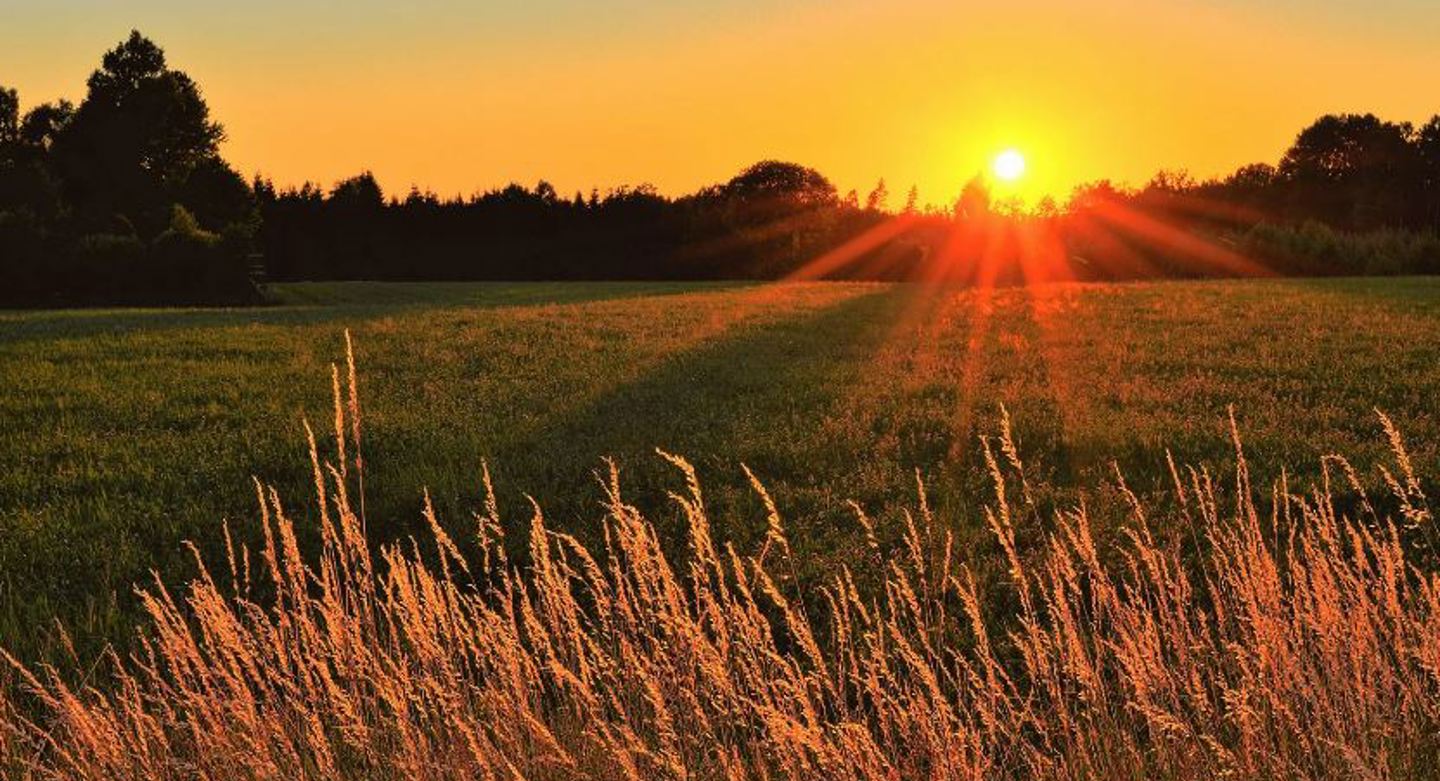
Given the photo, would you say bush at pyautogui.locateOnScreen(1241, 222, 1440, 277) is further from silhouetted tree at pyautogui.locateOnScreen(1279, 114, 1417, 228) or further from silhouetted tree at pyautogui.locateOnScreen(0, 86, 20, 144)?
silhouetted tree at pyautogui.locateOnScreen(0, 86, 20, 144)

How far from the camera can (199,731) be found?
4.20 metres

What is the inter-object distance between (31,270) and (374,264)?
3197cm

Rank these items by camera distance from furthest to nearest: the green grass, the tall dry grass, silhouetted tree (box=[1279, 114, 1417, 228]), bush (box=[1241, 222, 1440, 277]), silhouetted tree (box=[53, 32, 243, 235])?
silhouetted tree (box=[1279, 114, 1417, 228]) → silhouetted tree (box=[53, 32, 243, 235]) → bush (box=[1241, 222, 1440, 277]) → the green grass → the tall dry grass

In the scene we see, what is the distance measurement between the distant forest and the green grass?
76.0 feet

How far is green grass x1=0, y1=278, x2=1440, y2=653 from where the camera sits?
7.68m

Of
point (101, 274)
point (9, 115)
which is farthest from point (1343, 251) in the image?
point (9, 115)

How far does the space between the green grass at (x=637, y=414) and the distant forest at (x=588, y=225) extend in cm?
2318

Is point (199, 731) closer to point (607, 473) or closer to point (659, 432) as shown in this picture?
point (607, 473)

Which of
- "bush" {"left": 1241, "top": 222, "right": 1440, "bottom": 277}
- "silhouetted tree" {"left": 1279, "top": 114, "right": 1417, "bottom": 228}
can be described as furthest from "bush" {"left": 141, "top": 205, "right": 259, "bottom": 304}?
"silhouetted tree" {"left": 1279, "top": 114, "right": 1417, "bottom": 228}

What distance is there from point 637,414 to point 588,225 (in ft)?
221

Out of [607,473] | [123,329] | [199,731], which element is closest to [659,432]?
[607,473]

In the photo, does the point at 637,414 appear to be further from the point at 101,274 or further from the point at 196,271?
the point at 101,274

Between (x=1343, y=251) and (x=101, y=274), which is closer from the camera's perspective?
(x=101, y=274)

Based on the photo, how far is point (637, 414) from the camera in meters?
11.0
